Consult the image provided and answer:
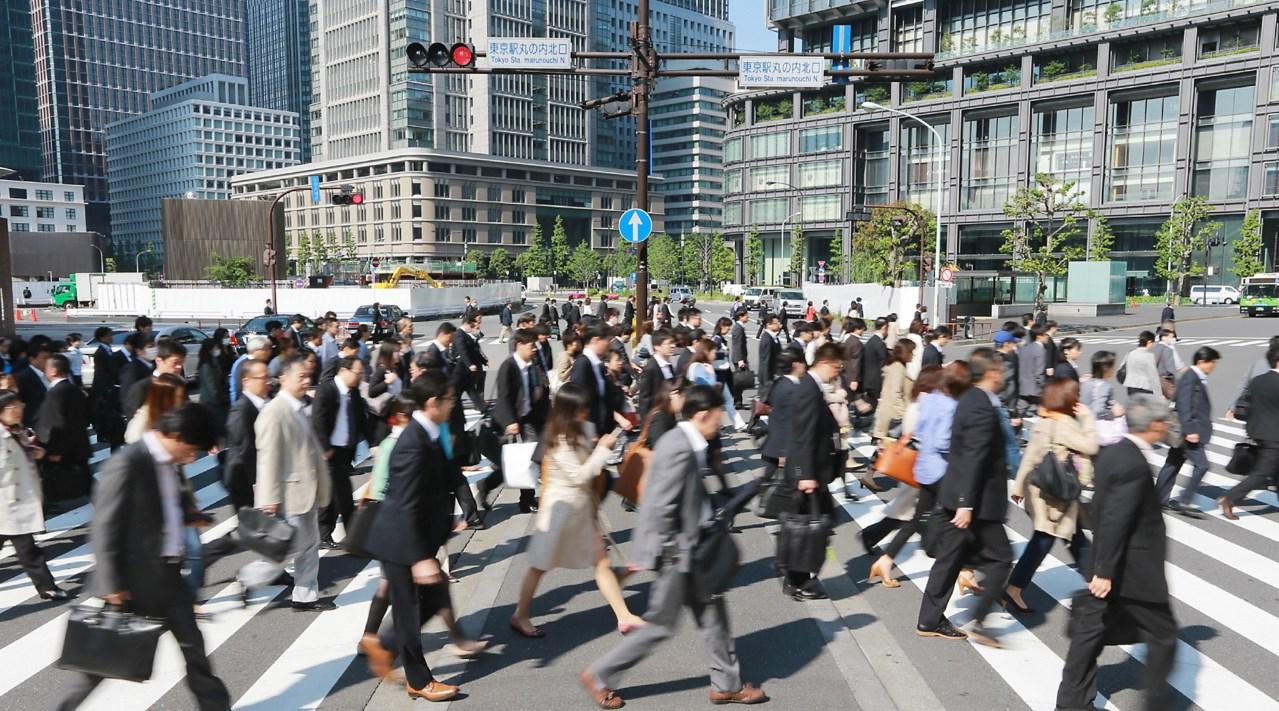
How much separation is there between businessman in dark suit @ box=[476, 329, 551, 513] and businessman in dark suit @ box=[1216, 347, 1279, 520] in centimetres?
698

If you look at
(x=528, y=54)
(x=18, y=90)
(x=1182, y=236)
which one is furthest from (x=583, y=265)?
(x=18, y=90)

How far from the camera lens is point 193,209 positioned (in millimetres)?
89750

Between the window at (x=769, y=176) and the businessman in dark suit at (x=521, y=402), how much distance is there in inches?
2916

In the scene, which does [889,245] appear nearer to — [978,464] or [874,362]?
[874,362]

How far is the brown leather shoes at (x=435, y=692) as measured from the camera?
4.88 metres

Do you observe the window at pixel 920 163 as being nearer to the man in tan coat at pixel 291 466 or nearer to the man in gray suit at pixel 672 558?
the man in tan coat at pixel 291 466

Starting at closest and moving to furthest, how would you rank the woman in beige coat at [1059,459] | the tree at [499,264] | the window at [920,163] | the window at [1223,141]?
the woman in beige coat at [1059,459], the window at [1223,141], the window at [920,163], the tree at [499,264]

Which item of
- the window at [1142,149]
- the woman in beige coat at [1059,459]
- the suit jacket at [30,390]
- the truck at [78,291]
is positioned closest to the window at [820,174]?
the window at [1142,149]

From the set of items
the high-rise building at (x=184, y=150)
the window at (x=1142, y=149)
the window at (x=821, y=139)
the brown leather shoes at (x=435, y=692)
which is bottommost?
the brown leather shoes at (x=435, y=692)

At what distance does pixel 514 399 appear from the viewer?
893 centimetres

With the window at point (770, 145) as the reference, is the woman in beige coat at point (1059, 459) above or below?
below

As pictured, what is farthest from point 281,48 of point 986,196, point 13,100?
point 986,196

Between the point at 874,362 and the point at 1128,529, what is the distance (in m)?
8.87

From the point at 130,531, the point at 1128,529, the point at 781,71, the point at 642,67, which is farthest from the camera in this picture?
the point at 642,67
